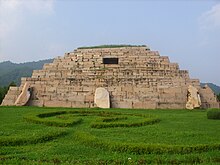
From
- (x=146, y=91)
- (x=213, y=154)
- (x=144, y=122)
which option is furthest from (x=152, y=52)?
(x=213, y=154)

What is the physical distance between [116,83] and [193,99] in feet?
15.8

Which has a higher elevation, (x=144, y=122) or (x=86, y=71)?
(x=86, y=71)

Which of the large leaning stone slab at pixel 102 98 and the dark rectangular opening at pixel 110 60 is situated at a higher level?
the dark rectangular opening at pixel 110 60

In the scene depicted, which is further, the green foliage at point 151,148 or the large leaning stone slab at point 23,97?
the large leaning stone slab at point 23,97

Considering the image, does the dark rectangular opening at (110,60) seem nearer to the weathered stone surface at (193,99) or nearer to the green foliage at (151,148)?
the weathered stone surface at (193,99)

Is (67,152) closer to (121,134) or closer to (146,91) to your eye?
(121,134)

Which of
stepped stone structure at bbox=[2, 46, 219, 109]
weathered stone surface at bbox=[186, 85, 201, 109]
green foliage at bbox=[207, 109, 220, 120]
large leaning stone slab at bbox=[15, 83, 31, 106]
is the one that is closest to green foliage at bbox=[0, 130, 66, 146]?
green foliage at bbox=[207, 109, 220, 120]

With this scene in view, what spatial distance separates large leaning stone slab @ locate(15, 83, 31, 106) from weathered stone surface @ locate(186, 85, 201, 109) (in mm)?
9781

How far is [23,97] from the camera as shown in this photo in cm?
1989

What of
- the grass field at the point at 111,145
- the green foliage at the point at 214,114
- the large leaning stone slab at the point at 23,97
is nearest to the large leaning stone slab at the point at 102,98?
the large leaning stone slab at the point at 23,97

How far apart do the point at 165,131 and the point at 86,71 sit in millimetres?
12320

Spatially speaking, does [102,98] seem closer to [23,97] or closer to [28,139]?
[23,97]

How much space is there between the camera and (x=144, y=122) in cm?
1194

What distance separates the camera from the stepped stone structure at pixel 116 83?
19.7 m
